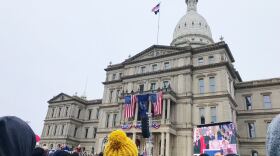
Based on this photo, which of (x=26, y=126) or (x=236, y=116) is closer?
(x=26, y=126)

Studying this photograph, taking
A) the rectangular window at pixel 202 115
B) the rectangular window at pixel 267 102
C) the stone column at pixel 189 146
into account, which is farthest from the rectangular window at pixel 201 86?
the rectangular window at pixel 267 102

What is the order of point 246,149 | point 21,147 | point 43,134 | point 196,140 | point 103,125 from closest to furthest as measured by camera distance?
point 21,147 < point 196,140 < point 246,149 < point 103,125 < point 43,134

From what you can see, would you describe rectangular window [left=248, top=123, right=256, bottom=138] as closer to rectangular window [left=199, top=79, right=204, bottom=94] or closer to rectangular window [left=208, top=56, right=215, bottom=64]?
rectangular window [left=199, top=79, right=204, bottom=94]

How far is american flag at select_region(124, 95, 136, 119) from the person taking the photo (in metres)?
36.4

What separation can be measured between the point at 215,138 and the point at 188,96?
1509cm

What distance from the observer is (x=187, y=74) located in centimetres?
3703

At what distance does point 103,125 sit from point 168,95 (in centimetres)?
1562

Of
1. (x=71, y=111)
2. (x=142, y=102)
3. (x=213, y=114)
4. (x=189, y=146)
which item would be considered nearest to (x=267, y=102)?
(x=213, y=114)

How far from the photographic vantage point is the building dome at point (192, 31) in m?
55.1

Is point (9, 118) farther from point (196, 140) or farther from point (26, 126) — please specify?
point (196, 140)

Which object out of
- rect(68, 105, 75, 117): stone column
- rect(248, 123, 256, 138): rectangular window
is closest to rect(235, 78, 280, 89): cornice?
rect(248, 123, 256, 138): rectangular window

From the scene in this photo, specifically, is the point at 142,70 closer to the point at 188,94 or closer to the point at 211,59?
the point at 188,94

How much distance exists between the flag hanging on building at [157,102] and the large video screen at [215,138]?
11.4 m

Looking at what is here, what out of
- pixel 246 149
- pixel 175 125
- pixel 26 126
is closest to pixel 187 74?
pixel 175 125
